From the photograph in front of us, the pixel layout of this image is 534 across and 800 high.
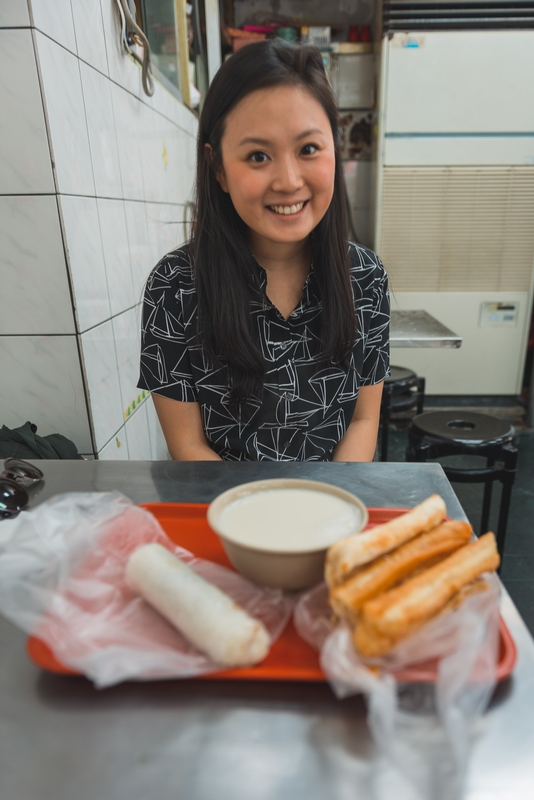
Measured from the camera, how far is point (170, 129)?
7.76ft

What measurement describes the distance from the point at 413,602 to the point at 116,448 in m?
1.28

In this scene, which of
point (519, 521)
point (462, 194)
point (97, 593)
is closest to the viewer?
point (97, 593)

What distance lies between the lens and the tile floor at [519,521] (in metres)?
2.02

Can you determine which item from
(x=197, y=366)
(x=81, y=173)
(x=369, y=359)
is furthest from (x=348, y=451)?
(x=81, y=173)

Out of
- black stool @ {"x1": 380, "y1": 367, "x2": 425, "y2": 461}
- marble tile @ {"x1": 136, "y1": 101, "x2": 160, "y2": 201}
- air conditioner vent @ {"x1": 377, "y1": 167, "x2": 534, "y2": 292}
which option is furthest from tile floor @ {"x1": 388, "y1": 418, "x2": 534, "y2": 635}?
marble tile @ {"x1": 136, "y1": 101, "x2": 160, "y2": 201}

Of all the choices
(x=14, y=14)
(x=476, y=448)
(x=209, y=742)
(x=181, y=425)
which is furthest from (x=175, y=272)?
(x=476, y=448)

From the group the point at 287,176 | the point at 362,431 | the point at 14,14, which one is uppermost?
the point at 14,14

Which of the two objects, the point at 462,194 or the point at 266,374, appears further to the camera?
the point at 462,194

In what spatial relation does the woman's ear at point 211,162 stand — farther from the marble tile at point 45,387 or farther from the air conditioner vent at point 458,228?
the air conditioner vent at point 458,228

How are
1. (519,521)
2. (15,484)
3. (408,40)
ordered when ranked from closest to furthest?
(15,484)
(519,521)
(408,40)

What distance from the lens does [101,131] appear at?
1.49 meters

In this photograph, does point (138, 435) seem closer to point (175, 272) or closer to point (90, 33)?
point (175, 272)

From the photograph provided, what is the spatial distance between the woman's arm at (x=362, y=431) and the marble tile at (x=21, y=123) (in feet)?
2.91

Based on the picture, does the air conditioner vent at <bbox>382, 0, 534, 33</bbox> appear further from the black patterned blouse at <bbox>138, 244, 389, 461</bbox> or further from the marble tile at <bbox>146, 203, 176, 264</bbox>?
the black patterned blouse at <bbox>138, 244, 389, 461</bbox>
